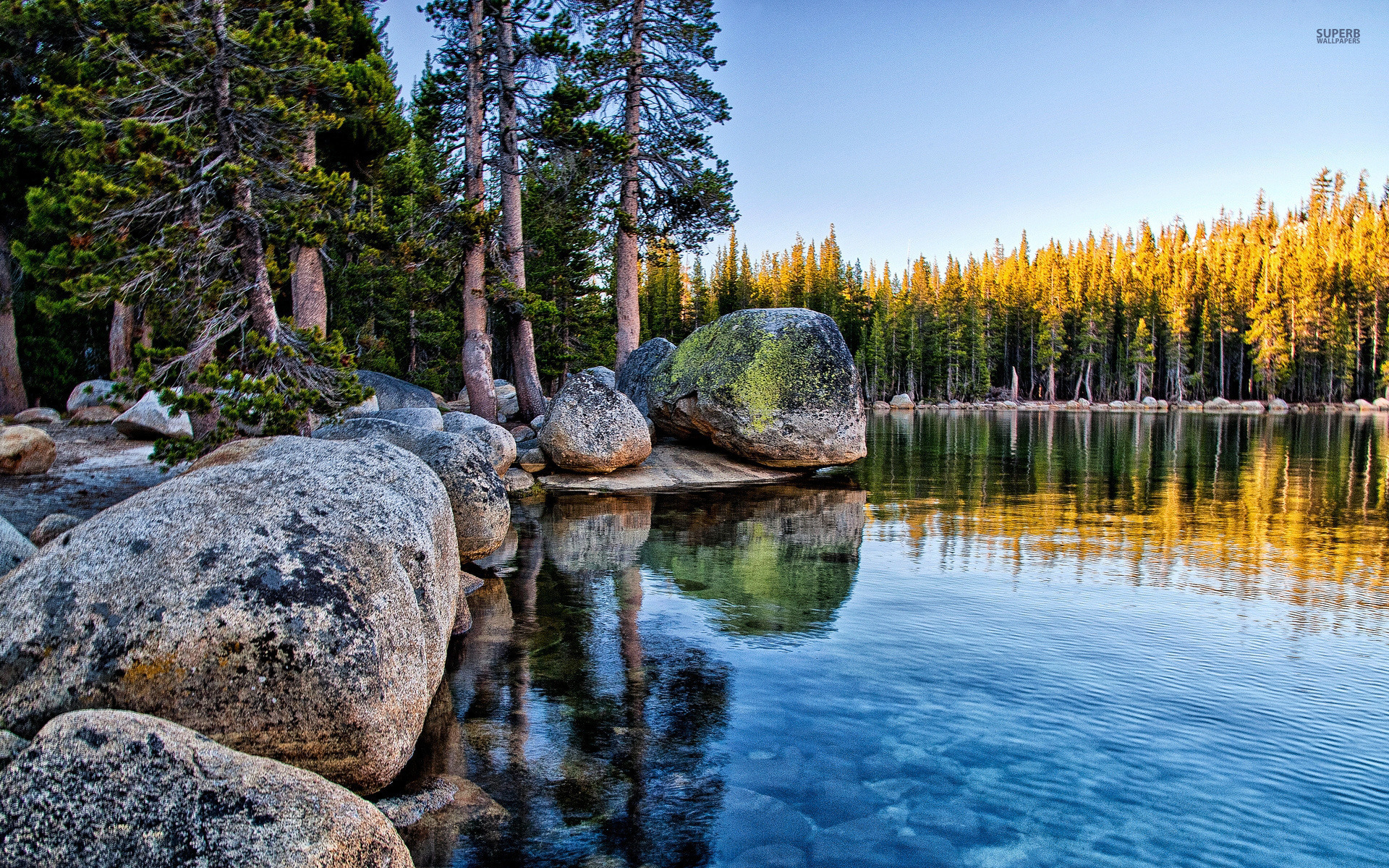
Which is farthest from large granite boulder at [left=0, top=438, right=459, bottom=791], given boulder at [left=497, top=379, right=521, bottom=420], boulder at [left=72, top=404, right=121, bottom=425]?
boulder at [left=497, top=379, right=521, bottom=420]

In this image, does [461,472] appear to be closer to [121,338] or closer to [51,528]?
[51,528]

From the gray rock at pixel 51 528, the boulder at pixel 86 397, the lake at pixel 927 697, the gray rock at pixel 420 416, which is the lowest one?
the lake at pixel 927 697

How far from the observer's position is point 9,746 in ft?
10.5

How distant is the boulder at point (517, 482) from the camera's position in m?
14.5

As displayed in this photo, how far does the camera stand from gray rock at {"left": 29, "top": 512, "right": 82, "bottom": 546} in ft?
22.4

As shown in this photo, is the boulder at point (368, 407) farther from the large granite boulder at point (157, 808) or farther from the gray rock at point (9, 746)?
the large granite boulder at point (157, 808)

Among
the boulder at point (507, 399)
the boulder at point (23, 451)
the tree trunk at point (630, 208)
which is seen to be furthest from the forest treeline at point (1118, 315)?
the boulder at point (23, 451)

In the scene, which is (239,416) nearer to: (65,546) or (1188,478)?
(65,546)

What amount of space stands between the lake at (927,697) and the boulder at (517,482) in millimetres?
3443

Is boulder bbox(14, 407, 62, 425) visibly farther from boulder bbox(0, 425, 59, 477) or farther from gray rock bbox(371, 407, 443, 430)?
gray rock bbox(371, 407, 443, 430)

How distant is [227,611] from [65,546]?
1.02m

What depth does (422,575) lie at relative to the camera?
191 inches

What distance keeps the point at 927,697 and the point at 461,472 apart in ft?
15.9

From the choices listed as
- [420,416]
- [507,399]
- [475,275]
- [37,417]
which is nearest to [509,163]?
[475,275]
